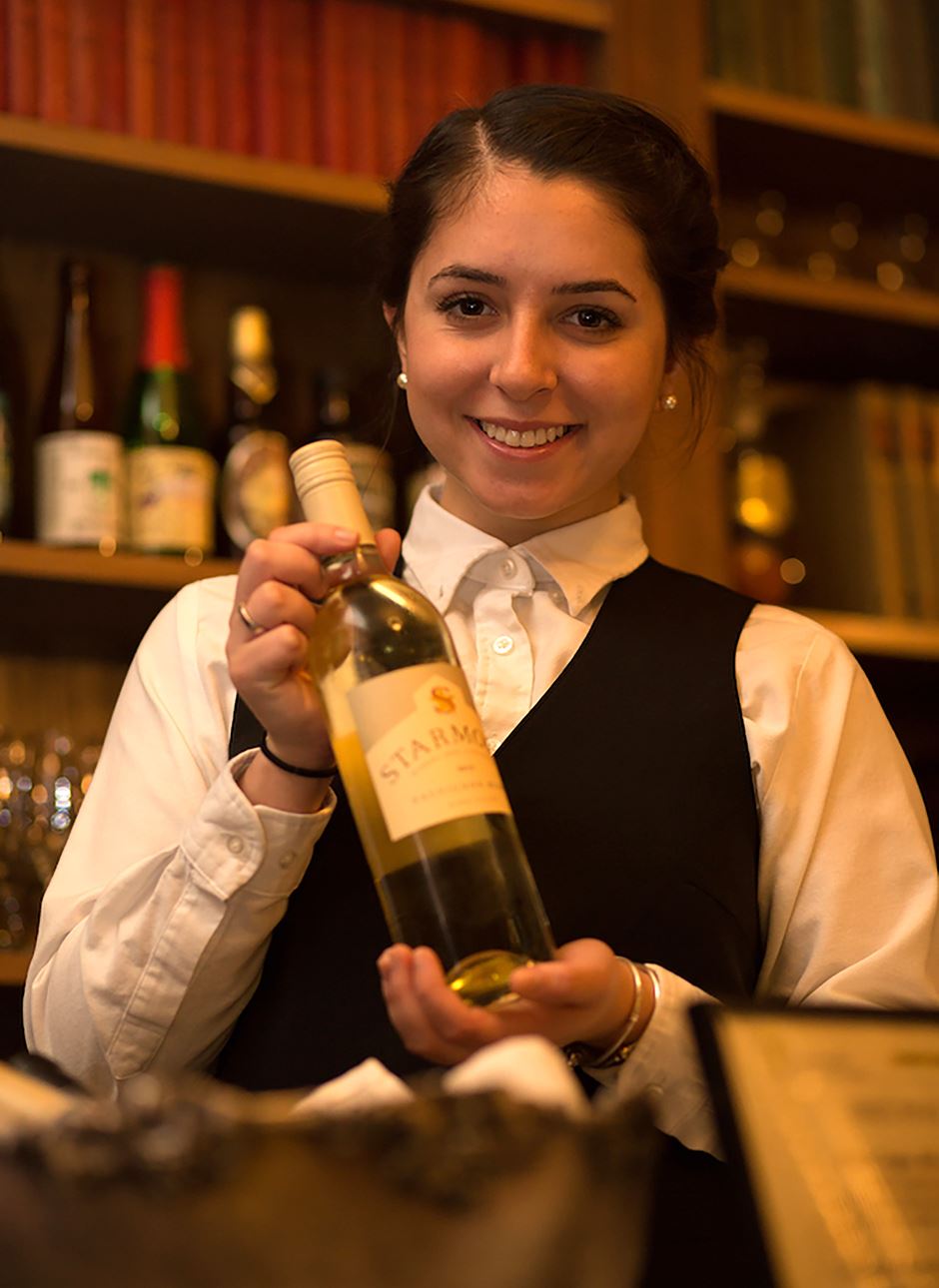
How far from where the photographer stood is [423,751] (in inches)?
28.9

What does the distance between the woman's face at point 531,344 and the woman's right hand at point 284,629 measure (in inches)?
9.6

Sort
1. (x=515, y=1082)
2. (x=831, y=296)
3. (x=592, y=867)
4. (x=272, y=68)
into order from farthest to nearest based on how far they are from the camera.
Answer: (x=831, y=296) → (x=272, y=68) → (x=592, y=867) → (x=515, y=1082)

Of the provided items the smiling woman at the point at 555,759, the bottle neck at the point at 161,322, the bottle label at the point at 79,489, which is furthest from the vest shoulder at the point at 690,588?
the bottle neck at the point at 161,322

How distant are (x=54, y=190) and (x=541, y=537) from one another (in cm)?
87

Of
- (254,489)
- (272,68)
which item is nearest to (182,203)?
(272,68)

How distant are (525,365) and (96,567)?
2.39 feet

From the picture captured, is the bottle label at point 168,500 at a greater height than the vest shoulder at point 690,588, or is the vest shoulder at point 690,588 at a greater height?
the bottle label at point 168,500

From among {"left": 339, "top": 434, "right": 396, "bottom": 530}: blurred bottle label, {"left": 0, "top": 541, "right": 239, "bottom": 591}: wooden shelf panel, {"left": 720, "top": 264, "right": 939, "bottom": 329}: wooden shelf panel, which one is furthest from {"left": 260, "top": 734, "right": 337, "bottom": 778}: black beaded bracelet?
{"left": 720, "top": 264, "right": 939, "bottom": 329}: wooden shelf panel

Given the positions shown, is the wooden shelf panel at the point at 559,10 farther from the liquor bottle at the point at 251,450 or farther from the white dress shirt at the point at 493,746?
the white dress shirt at the point at 493,746

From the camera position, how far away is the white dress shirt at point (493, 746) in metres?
0.93

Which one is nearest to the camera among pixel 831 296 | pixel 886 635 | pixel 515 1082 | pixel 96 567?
pixel 515 1082

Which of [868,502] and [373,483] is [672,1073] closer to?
[373,483]

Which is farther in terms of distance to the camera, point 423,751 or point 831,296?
point 831,296

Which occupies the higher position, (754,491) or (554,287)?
(554,287)
